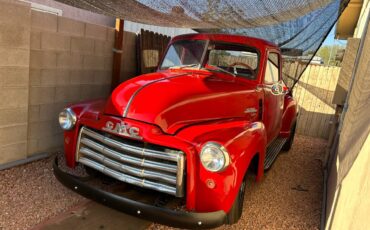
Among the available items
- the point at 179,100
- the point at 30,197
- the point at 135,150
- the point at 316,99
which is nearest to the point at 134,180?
the point at 135,150

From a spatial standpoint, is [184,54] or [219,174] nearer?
[219,174]

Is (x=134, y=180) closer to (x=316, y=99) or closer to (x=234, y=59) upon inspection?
(x=234, y=59)

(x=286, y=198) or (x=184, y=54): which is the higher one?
(x=184, y=54)

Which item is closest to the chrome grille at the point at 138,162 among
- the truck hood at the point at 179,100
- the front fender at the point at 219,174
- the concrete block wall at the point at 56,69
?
the front fender at the point at 219,174

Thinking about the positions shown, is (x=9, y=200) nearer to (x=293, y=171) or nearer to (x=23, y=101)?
(x=23, y=101)

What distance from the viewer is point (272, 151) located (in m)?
4.25

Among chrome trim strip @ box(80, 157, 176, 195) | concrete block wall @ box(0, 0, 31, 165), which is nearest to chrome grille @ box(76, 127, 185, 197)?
chrome trim strip @ box(80, 157, 176, 195)

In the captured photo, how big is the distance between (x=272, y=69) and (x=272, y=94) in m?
0.37

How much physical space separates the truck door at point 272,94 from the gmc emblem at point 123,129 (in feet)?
6.37

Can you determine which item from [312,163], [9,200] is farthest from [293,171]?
[9,200]

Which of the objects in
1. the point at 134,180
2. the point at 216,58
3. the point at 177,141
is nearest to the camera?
the point at 177,141

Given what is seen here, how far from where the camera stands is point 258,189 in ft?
12.4

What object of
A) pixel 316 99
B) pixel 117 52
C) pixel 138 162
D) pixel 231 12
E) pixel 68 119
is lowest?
pixel 138 162

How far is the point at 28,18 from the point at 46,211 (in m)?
2.19
